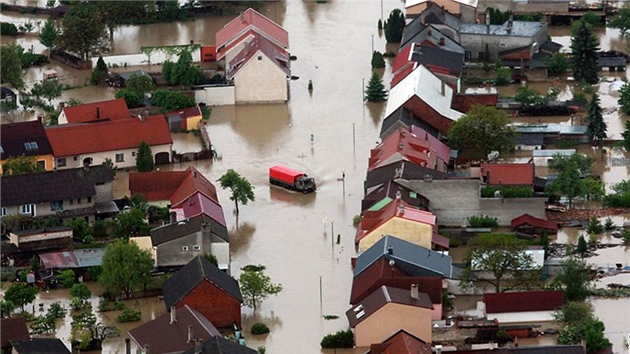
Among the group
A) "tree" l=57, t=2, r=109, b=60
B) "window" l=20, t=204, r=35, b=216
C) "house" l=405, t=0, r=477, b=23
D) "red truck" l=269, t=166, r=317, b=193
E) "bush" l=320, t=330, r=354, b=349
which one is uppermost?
"house" l=405, t=0, r=477, b=23

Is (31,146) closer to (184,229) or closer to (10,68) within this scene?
(10,68)

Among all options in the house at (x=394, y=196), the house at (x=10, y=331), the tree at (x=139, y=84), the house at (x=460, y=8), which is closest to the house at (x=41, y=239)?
the house at (x=10, y=331)

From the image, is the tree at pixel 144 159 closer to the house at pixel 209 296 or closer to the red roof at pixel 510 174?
the red roof at pixel 510 174

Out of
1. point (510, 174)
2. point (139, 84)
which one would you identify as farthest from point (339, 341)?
point (139, 84)

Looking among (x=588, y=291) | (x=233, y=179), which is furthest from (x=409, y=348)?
(x=233, y=179)

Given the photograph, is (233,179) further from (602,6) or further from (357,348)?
(602,6)

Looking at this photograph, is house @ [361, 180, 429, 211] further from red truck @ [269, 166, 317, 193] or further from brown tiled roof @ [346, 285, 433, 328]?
brown tiled roof @ [346, 285, 433, 328]

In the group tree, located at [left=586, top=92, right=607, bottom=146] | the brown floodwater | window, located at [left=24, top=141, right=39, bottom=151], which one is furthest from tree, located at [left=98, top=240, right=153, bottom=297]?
tree, located at [left=586, top=92, right=607, bottom=146]
